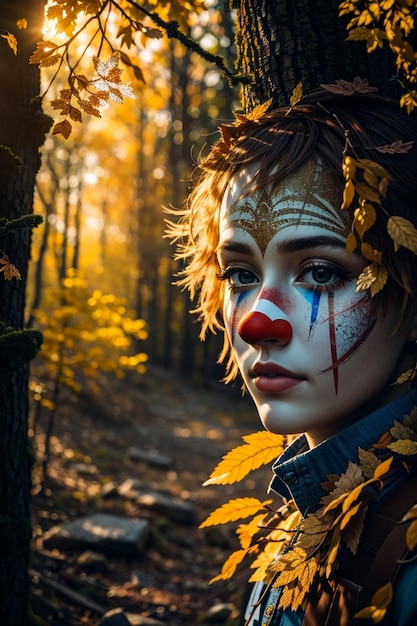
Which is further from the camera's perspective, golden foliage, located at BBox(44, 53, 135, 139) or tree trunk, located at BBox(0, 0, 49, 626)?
tree trunk, located at BBox(0, 0, 49, 626)

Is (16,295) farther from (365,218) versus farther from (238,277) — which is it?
(365,218)

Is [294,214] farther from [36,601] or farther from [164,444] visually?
[164,444]

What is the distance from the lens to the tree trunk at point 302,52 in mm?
1946

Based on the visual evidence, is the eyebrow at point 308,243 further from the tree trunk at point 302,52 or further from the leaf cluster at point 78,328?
the leaf cluster at point 78,328

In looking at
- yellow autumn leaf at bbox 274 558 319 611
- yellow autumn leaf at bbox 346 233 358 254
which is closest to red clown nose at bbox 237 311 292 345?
yellow autumn leaf at bbox 346 233 358 254

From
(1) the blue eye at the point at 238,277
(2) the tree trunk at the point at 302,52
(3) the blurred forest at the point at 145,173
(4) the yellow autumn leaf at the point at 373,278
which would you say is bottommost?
(4) the yellow autumn leaf at the point at 373,278

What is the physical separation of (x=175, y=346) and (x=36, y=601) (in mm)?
20874

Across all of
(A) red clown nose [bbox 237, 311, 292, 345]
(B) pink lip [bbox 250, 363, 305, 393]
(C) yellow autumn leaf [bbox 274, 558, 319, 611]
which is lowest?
(C) yellow autumn leaf [bbox 274, 558, 319, 611]

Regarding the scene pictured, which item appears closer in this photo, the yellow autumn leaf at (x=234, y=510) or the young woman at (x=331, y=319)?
the young woman at (x=331, y=319)

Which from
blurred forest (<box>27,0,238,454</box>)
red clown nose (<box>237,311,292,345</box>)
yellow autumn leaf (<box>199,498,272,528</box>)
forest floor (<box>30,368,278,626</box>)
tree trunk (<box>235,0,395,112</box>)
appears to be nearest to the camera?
red clown nose (<box>237,311,292,345</box>)

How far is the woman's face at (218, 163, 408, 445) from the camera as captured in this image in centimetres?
158

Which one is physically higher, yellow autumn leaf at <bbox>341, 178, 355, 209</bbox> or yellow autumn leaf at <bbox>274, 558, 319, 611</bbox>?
yellow autumn leaf at <bbox>341, 178, 355, 209</bbox>

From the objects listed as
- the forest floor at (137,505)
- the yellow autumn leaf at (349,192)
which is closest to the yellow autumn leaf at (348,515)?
the yellow autumn leaf at (349,192)

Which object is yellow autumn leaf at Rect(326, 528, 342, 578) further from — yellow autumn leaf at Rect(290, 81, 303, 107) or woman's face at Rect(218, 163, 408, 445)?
yellow autumn leaf at Rect(290, 81, 303, 107)
